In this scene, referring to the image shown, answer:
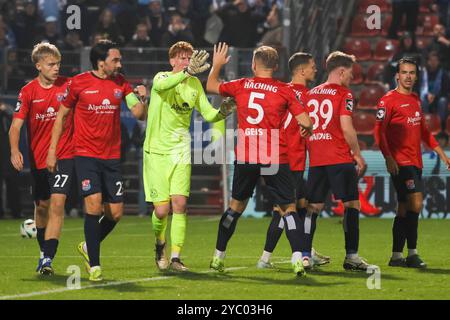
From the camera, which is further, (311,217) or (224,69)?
(224,69)

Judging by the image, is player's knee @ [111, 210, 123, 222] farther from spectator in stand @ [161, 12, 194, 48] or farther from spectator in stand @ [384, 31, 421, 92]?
spectator in stand @ [384, 31, 421, 92]

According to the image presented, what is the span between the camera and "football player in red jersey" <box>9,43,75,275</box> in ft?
40.8

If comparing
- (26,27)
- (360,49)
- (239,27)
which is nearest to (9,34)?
(26,27)

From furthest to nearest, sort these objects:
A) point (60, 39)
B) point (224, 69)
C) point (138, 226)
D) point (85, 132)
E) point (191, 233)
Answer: point (60, 39)
point (224, 69)
point (138, 226)
point (191, 233)
point (85, 132)

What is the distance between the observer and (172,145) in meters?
12.7

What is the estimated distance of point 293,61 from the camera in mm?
13258

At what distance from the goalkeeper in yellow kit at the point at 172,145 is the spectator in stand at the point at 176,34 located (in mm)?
12647

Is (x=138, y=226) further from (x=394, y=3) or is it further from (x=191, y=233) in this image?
(x=394, y=3)

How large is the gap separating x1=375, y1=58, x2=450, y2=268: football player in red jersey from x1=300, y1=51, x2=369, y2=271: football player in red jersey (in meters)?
0.67

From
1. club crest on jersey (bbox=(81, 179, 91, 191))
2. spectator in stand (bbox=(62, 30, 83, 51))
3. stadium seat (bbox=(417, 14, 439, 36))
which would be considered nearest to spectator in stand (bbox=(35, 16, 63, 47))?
spectator in stand (bbox=(62, 30, 83, 51))

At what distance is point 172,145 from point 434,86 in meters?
13.3

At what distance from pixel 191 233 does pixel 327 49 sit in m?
8.57

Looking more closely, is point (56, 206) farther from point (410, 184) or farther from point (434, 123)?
point (434, 123)
